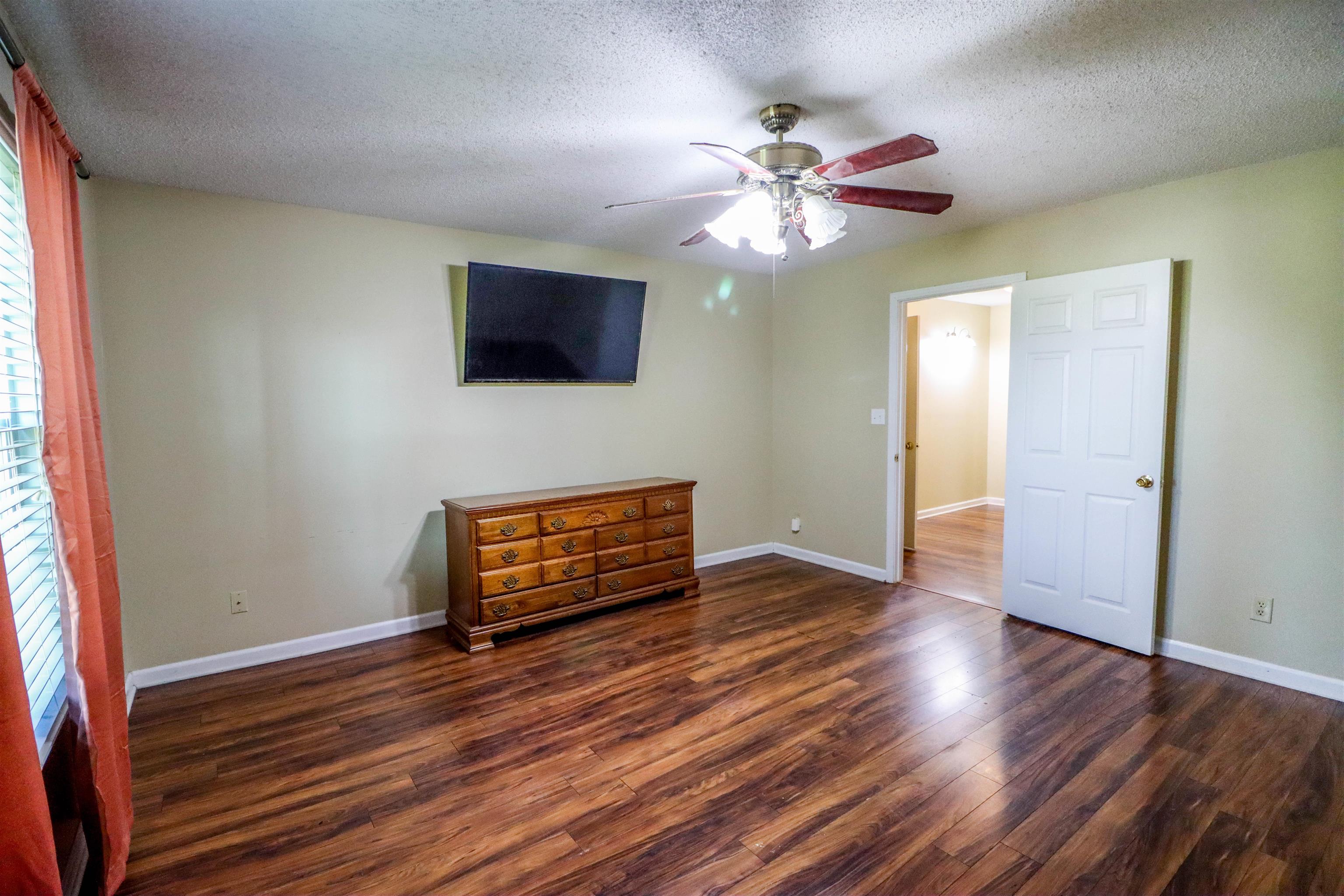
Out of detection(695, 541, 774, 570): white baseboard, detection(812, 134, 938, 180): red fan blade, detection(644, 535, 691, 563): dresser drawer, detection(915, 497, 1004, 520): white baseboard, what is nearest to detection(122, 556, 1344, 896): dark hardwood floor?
detection(644, 535, 691, 563): dresser drawer

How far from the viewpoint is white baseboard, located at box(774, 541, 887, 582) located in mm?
4469

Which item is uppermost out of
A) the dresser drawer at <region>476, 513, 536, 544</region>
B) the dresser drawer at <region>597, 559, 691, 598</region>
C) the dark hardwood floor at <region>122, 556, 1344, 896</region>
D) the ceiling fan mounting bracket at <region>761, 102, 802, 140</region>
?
the ceiling fan mounting bracket at <region>761, 102, 802, 140</region>

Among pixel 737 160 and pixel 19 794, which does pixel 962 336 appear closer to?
pixel 737 160

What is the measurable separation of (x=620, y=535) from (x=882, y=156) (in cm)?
263

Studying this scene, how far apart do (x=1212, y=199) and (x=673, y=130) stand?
2.61 m

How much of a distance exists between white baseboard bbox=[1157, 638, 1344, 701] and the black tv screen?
11.3 feet

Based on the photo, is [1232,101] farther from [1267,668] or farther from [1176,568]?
[1267,668]

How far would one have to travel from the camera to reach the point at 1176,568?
3.09 meters

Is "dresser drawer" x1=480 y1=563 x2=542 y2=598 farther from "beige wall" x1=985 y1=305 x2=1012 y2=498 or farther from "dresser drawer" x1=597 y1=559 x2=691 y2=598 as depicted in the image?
"beige wall" x1=985 y1=305 x2=1012 y2=498

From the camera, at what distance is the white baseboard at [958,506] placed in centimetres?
670

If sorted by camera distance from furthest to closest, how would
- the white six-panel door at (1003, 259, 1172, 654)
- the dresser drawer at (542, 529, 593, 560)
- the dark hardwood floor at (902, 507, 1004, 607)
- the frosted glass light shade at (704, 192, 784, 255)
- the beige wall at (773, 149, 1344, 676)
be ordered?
the dark hardwood floor at (902, 507, 1004, 607), the dresser drawer at (542, 529, 593, 560), the white six-panel door at (1003, 259, 1172, 654), the beige wall at (773, 149, 1344, 676), the frosted glass light shade at (704, 192, 784, 255)

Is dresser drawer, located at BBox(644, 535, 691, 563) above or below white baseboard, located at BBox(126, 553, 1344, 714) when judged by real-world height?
above

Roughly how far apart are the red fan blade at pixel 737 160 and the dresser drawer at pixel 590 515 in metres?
2.17

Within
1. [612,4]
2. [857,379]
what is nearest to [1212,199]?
[857,379]
